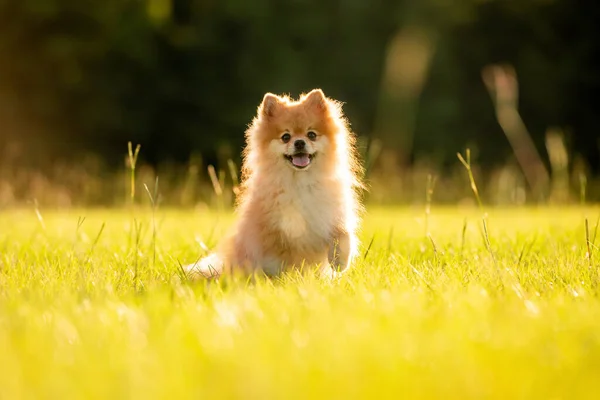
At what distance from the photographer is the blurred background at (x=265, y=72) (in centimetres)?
1909

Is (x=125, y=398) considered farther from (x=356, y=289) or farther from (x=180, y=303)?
(x=356, y=289)

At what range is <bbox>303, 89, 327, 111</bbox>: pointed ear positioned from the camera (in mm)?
4406

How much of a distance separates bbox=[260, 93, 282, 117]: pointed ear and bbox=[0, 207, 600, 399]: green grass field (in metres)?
1.29

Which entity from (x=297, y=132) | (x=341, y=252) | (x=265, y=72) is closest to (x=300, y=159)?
(x=297, y=132)

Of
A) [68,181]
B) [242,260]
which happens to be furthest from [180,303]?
[68,181]

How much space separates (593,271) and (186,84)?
1805 centimetres

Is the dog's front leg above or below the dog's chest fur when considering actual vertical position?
below

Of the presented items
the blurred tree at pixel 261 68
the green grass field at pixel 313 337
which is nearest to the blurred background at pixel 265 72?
the blurred tree at pixel 261 68

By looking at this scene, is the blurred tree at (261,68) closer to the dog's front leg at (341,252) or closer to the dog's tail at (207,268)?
the dog's tail at (207,268)

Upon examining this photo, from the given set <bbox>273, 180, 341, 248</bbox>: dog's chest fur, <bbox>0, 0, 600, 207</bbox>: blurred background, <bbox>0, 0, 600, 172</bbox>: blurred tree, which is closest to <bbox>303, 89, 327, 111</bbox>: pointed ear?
<bbox>273, 180, 341, 248</bbox>: dog's chest fur

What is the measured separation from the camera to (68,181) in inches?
496

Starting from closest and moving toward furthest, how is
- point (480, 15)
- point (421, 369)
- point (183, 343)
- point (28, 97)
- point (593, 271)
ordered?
1. point (421, 369)
2. point (183, 343)
3. point (593, 271)
4. point (28, 97)
5. point (480, 15)

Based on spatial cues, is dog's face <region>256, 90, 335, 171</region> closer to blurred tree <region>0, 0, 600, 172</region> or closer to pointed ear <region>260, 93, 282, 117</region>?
pointed ear <region>260, 93, 282, 117</region>

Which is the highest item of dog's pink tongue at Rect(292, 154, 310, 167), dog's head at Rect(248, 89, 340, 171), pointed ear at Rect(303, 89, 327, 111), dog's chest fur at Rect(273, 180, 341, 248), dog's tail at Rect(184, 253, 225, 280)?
pointed ear at Rect(303, 89, 327, 111)
